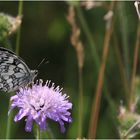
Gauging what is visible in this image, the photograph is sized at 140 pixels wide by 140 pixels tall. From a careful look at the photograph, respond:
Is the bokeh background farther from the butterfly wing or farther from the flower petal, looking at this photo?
the flower petal

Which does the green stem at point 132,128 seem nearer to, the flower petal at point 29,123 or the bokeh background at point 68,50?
the flower petal at point 29,123

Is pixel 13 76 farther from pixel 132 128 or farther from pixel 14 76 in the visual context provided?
pixel 132 128

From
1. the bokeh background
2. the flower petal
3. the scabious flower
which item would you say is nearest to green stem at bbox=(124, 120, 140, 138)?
the scabious flower

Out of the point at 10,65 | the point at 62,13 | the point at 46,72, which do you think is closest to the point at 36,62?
the point at 46,72

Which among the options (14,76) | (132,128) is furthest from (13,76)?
(132,128)

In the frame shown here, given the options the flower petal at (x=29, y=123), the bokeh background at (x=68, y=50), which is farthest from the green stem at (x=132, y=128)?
the bokeh background at (x=68, y=50)

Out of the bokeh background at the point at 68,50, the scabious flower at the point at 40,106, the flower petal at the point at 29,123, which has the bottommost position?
the flower petal at the point at 29,123

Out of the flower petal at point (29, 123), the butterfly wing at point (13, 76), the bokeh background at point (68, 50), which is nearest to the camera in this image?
the flower petal at point (29, 123)

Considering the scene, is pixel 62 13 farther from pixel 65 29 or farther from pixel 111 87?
pixel 111 87

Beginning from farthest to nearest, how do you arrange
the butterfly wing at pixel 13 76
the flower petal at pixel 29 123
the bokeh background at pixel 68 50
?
the bokeh background at pixel 68 50 < the butterfly wing at pixel 13 76 < the flower petal at pixel 29 123
